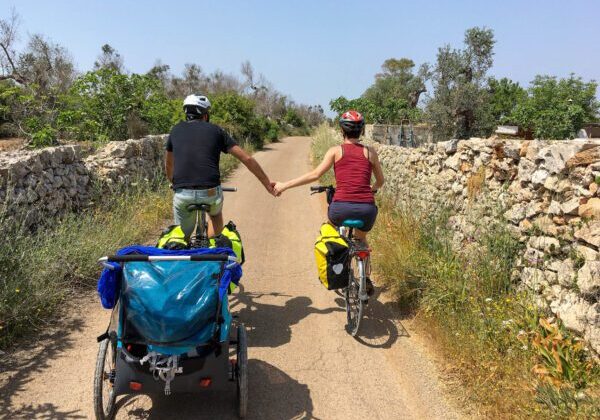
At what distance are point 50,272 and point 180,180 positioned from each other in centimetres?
209

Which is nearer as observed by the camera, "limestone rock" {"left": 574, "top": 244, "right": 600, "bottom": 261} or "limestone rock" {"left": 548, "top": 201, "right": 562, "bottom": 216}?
"limestone rock" {"left": 574, "top": 244, "right": 600, "bottom": 261}

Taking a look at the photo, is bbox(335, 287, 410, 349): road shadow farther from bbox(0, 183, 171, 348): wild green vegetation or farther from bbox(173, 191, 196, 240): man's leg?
bbox(0, 183, 171, 348): wild green vegetation

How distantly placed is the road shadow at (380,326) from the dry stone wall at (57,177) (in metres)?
4.08

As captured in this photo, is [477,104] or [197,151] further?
[477,104]

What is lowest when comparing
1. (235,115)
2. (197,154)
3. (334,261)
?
(334,261)

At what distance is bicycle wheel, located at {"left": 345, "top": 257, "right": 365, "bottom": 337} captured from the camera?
451 cm

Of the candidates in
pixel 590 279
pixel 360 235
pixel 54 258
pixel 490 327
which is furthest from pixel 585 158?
pixel 54 258

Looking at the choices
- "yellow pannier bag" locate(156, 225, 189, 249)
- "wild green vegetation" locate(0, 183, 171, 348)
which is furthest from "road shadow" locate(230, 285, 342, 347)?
"wild green vegetation" locate(0, 183, 171, 348)

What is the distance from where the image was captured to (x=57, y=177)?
712 centimetres

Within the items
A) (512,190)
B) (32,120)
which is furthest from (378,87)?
(512,190)

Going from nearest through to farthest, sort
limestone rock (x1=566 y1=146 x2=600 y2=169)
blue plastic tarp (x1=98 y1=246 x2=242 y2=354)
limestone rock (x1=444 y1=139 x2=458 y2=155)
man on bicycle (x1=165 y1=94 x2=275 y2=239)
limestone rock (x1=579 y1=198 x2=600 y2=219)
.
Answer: blue plastic tarp (x1=98 y1=246 x2=242 y2=354) < limestone rock (x1=579 y1=198 x2=600 y2=219) < limestone rock (x1=566 y1=146 x2=600 y2=169) < man on bicycle (x1=165 y1=94 x2=275 y2=239) < limestone rock (x1=444 y1=139 x2=458 y2=155)

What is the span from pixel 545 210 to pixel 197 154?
3.41 metres

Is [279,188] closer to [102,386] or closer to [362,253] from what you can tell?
[362,253]

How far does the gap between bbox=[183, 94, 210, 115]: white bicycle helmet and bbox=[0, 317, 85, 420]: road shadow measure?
260cm
